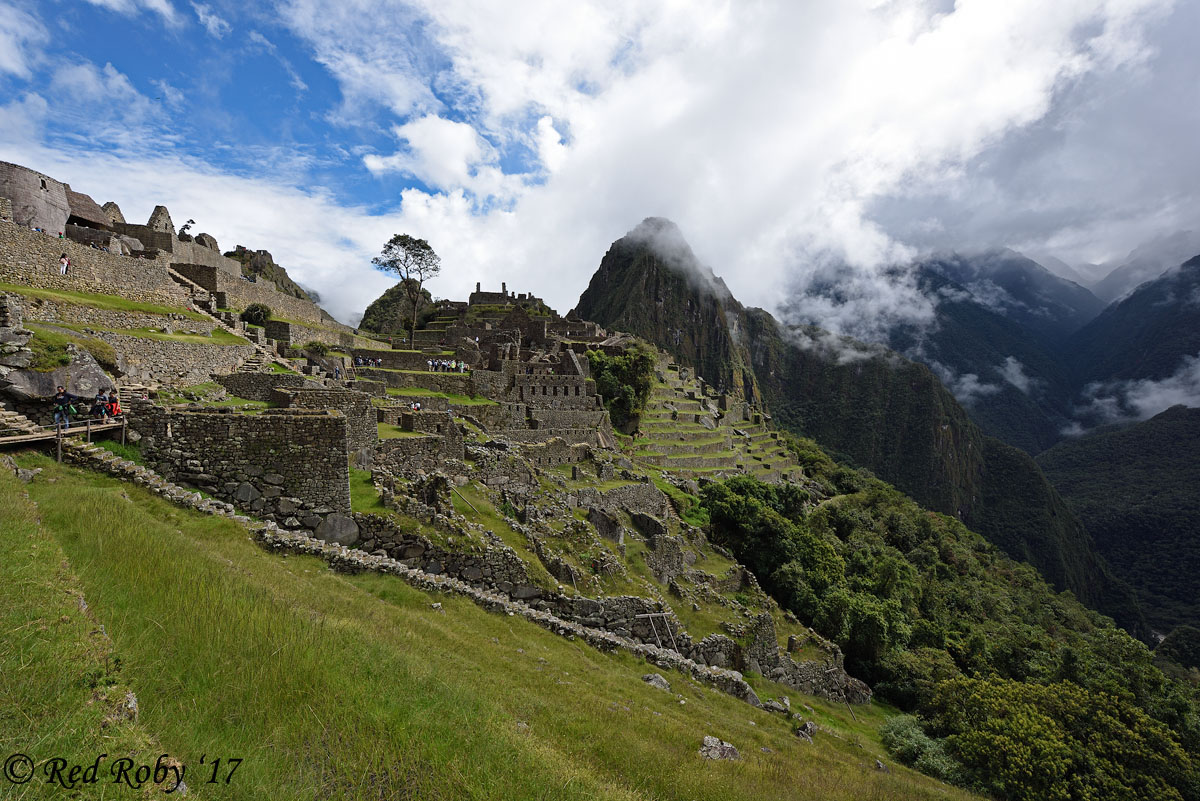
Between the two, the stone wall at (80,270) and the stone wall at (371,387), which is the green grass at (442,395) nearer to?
the stone wall at (371,387)

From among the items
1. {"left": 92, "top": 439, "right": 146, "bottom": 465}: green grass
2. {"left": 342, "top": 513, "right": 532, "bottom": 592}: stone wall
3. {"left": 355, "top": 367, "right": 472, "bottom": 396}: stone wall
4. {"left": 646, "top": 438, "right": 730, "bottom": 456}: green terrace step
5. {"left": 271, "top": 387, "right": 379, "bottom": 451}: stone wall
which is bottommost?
{"left": 342, "top": 513, "right": 532, "bottom": 592}: stone wall

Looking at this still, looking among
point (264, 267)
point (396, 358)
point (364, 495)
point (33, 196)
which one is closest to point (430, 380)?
point (396, 358)

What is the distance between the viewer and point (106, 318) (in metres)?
15.9

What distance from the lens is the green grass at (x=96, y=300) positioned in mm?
14727

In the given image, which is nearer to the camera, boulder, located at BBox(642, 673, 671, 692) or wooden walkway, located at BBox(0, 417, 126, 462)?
wooden walkway, located at BBox(0, 417, 126, 462)

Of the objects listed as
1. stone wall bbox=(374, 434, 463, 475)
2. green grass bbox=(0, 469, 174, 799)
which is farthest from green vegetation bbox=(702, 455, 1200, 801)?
green grass bbox=(0, 469, 174, 799)

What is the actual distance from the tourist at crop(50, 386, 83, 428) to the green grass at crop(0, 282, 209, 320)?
6987mm

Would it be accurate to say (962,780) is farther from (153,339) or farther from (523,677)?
(153,339)

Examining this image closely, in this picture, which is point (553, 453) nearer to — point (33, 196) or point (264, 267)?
point (33, 196)

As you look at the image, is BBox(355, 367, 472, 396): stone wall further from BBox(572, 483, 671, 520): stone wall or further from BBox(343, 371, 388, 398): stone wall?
BBox(572, 483, 671, 520): stone wall

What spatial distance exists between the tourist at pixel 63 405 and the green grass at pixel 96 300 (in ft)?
22.9

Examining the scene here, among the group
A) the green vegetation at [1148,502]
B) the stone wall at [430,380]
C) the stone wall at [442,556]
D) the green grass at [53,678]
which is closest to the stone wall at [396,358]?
the stone wall at [430,380]

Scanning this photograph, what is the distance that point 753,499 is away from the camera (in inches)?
1340

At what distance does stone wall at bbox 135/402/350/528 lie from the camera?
10086 mm
